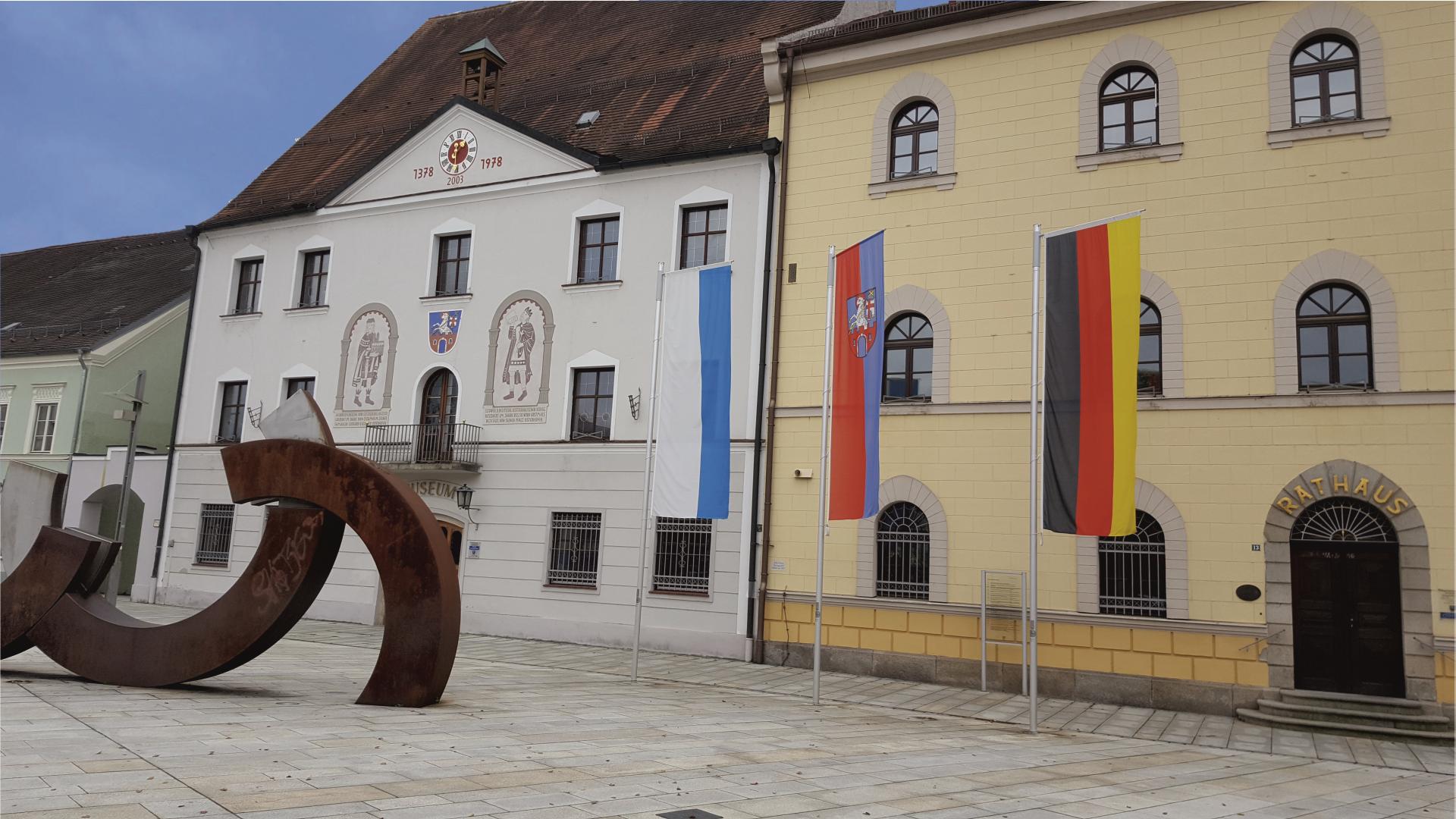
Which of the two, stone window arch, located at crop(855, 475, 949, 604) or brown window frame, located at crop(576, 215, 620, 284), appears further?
brown window frame, located at crop(576, 215, 620, 284)

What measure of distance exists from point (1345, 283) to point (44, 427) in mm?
30910

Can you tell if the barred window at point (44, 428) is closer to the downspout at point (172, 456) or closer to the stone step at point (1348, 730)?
the downspout at point (172, 456)

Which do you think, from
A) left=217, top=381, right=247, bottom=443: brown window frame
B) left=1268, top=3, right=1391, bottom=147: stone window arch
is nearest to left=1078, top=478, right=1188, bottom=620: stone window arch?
left=1268, top=3, right=1391, bottom=147: stone window arch

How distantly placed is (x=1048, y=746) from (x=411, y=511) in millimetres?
6808

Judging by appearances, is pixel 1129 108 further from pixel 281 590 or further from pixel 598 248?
pixel 281 590

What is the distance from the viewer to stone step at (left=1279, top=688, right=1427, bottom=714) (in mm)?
12547

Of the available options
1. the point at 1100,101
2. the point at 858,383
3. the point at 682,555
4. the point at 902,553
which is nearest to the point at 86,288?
the point at 682,555

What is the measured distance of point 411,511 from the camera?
9.84 m

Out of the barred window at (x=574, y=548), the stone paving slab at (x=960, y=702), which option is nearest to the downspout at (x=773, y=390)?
the stone paving slab at (x=960, y=702)

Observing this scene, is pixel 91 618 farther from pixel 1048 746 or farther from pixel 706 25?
pixel 706 25

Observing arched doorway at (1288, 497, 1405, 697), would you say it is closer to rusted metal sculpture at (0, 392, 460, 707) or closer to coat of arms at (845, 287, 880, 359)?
coat of arms at (845, 287, 880, 359)

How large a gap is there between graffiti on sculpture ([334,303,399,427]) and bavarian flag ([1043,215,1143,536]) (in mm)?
14516

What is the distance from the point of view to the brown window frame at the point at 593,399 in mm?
19125

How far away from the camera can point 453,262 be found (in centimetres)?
2166
